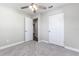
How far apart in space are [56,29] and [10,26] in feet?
9.42

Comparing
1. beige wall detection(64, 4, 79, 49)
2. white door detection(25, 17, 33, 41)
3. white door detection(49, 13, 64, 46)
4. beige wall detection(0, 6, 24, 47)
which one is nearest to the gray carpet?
beige wall detection(64, 4, 79, 49)

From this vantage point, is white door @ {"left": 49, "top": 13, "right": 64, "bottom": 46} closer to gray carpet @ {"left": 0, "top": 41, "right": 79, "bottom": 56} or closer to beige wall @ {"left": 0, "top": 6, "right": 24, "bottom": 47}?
gray carpet @ {"left": 0, "top": 41, "right": 79, "bottom": 56}

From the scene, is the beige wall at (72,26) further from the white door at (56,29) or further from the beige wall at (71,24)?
the white door at (56,29)

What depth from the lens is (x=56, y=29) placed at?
13.2ft

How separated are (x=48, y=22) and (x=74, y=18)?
184cm

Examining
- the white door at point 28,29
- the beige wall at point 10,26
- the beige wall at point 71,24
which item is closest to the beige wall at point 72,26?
the beige wall at point 71,24

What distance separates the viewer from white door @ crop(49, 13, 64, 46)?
3.73 meters

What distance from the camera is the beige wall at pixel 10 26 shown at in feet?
10.8

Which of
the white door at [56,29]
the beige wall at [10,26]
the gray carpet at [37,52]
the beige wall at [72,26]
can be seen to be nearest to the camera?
the gray carpet at [37,52]

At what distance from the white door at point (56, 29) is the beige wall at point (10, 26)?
215 centimetres

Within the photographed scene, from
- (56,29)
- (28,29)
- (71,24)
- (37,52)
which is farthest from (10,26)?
(71,24)

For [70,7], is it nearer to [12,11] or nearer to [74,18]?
[74,18]

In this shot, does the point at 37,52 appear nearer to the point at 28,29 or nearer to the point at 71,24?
the point at 71,24

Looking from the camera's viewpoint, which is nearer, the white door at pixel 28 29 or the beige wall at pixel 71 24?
the beige wall at pixel 71 24
